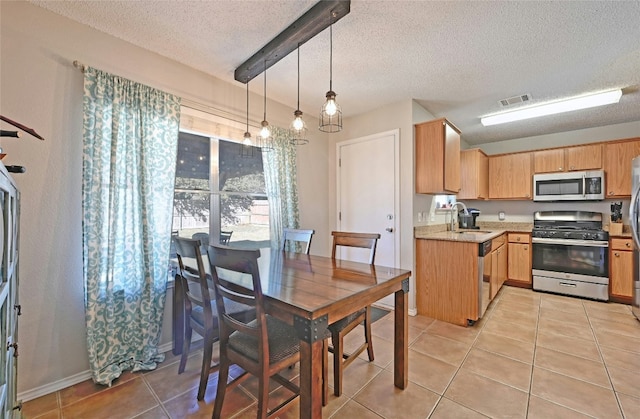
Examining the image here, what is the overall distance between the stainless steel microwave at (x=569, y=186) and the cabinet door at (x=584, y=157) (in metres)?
0.10

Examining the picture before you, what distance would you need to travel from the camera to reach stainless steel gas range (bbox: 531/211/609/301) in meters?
3.46

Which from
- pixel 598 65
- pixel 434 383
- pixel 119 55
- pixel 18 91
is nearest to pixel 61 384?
pixel 18 91

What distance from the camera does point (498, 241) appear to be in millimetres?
3598

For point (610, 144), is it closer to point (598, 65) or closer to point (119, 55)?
point (598, 65)

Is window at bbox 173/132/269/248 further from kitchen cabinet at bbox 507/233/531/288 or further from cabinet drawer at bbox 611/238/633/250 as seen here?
cabinet drawer at bbox 611/238/633/250

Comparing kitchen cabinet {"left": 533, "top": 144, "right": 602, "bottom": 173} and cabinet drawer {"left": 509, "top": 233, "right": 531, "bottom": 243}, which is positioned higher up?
kitchen cabinet {"left": 533, "top": 144, "right": 602, "bottom": 173}

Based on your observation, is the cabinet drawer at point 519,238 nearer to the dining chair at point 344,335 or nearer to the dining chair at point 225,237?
the dining chair at point 344,335

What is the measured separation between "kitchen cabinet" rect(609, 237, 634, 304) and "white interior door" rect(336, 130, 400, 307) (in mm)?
2814

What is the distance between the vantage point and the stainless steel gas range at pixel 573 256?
3.46 meters

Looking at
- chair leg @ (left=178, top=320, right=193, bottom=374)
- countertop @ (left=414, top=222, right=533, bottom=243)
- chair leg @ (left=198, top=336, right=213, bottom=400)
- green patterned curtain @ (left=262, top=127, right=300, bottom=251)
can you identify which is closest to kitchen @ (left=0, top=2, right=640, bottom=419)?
chair leg @ (left=178, top=320, right=193, bottom=374)

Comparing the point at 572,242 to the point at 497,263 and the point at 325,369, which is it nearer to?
the point at 497,263

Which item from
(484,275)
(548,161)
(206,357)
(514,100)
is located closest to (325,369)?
(206,357)

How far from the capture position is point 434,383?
1884 millimetres

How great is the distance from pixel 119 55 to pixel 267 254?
6.48 ft
